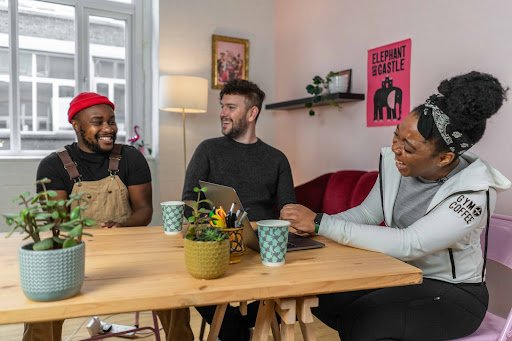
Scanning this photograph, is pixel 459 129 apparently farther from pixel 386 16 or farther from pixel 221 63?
pixel 221 63

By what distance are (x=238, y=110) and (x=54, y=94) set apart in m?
2.02

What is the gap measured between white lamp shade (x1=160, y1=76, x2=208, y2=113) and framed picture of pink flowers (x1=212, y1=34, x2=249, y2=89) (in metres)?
0.50

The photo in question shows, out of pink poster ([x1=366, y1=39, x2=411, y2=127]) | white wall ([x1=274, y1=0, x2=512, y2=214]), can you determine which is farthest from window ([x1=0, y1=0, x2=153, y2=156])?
pink poster ([x1=366, y1=39, x2=411, y2=127])

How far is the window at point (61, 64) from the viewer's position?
131 inches

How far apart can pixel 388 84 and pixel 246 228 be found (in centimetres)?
177

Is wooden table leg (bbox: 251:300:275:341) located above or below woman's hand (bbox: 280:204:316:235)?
below

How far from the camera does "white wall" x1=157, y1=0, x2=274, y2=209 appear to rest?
3513mm

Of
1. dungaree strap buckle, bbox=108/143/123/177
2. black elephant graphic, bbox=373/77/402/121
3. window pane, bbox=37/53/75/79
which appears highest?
window pane, bbox=37/53/75/79

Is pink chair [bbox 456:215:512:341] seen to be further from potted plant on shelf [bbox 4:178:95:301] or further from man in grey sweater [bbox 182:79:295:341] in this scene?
potted plant on shelf [bbox 4:178:95:301]

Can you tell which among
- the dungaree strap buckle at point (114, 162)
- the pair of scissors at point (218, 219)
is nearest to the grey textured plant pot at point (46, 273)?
the pair of scissors at point (218, 219)

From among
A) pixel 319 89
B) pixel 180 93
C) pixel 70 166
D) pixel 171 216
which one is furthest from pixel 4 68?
pixel 171 216

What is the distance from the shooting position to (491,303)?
2080mm

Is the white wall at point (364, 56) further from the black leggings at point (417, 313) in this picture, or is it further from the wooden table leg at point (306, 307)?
the wooden table leg at point (306, 307)

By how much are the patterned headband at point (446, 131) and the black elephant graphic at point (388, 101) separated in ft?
4.17
